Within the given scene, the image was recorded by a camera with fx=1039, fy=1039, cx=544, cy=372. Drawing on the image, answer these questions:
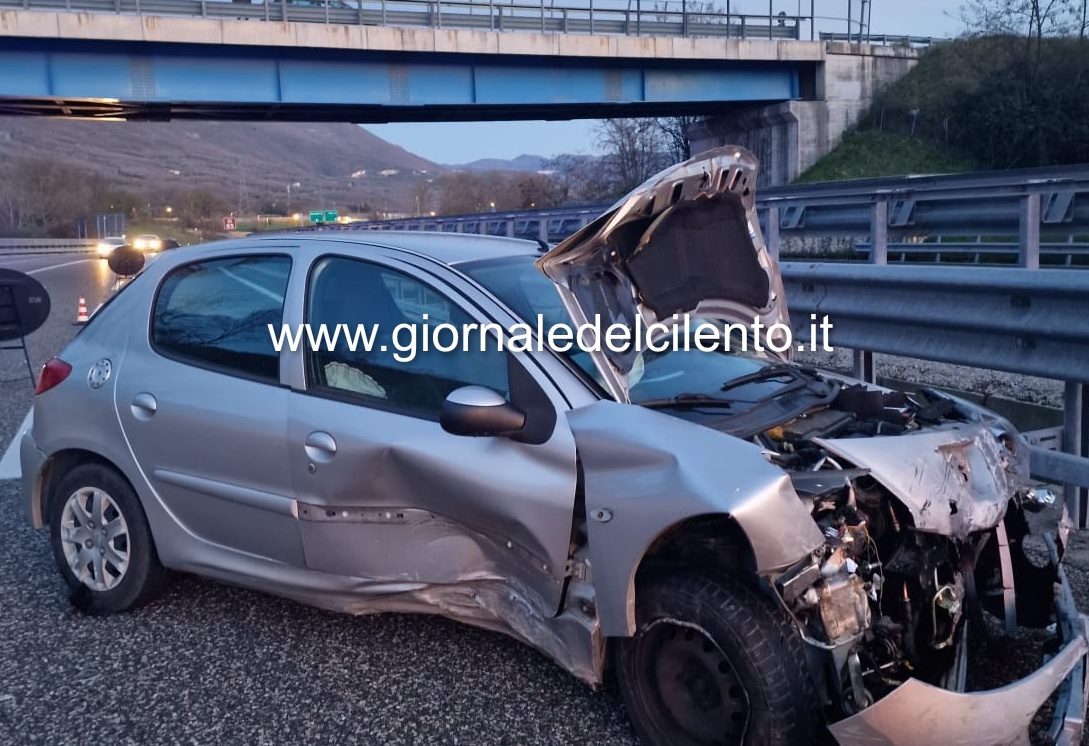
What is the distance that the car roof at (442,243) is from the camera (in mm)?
4098

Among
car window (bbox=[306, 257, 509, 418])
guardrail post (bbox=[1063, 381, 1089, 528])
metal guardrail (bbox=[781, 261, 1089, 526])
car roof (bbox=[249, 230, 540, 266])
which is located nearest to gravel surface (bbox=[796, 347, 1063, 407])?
metal guardrail (bbox=[781, 261, 1089, 526])

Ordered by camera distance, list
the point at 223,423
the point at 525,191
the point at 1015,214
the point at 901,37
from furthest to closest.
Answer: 1. the point at 525,191
2. the point at 901,37
3. the point at 1015,214
4. the point at 223,423

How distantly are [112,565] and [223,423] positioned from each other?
94 centimetres

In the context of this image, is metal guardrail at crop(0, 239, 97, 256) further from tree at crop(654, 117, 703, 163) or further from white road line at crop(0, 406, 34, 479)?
white road line at crop(0, 406, 34, 479)

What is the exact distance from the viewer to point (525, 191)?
6353cm

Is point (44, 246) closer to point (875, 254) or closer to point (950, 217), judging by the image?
point (950, 217)

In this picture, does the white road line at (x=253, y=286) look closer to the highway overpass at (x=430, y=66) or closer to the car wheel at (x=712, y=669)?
the car wheel at (x=712, y=669)

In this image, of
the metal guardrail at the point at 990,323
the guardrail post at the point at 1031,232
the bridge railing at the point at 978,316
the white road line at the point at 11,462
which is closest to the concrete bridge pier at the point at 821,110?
the bridge railing at the point at 978,316

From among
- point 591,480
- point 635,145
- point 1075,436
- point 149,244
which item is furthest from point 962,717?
point 635,145

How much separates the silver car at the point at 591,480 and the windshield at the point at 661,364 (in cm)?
2

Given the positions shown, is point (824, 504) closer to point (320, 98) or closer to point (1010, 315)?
point (1010, 315)

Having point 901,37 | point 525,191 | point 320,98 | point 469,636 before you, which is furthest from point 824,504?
point 525,191

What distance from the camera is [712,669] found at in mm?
3023

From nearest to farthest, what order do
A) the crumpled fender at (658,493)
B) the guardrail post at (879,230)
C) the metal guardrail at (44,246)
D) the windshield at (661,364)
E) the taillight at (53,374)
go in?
the crumpled fender at (658,493) < the windshield at (661,364) < the taillight at (53,374) < the guardrail post at (879,230) < the metal guardrail at (44,246)
